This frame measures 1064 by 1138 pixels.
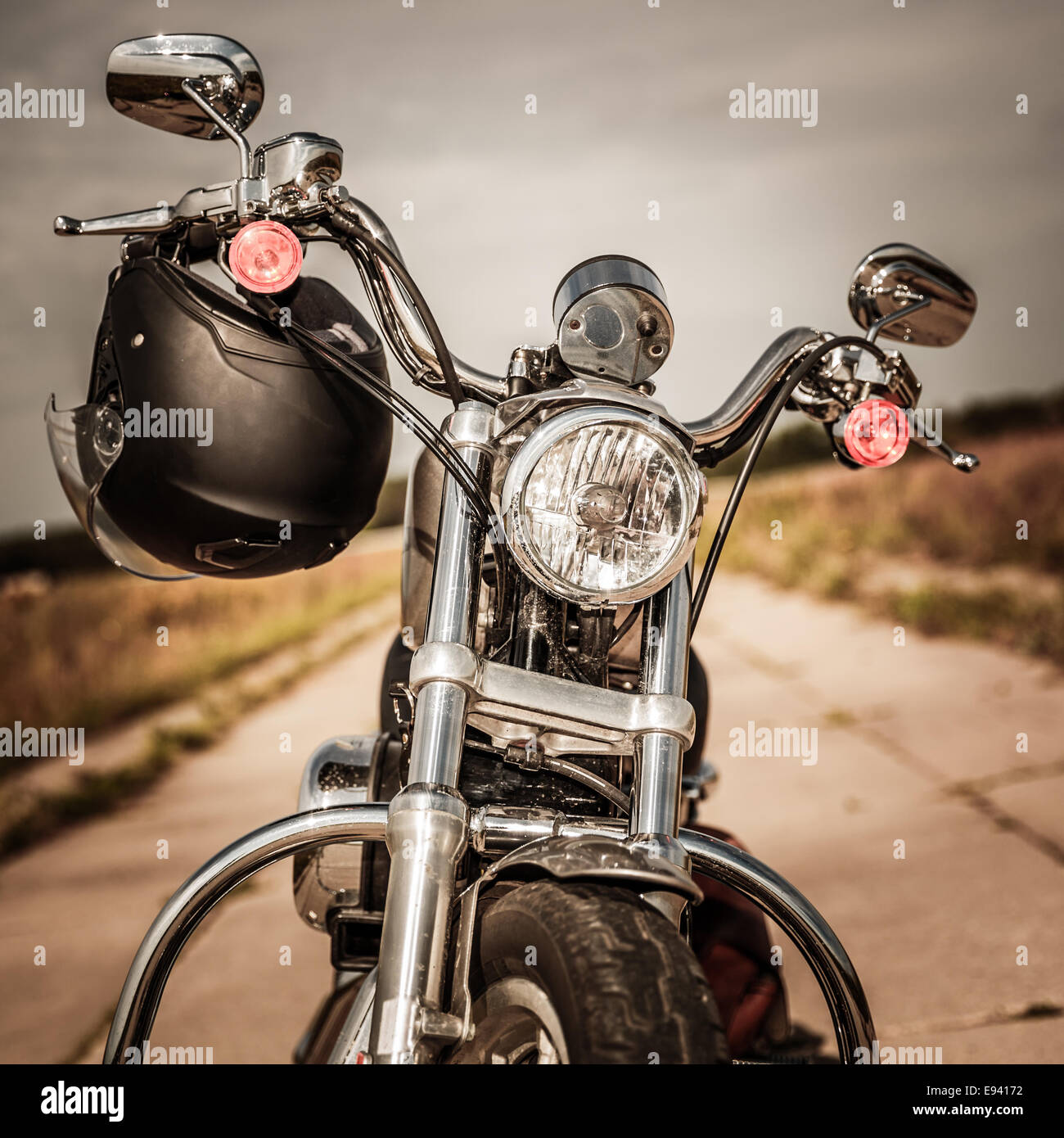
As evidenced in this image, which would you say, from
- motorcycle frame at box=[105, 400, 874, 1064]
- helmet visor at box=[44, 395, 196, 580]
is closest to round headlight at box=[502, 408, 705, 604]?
motorcycle frame at box=[105, 400, 874, 1064]

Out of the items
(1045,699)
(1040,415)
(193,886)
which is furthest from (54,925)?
(1040,415)

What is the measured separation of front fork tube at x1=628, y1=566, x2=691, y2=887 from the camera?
1.24 meters

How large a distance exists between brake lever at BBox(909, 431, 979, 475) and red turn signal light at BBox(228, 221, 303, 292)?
1.04 m

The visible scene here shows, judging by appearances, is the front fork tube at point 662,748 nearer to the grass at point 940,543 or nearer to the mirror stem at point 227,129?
the mirror stem at point 227,129

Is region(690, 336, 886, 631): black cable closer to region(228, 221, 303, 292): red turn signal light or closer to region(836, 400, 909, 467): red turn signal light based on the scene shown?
region(836, 400, 909, 467): red turn signal light

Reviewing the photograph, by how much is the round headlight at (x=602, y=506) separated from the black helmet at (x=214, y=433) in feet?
1.57

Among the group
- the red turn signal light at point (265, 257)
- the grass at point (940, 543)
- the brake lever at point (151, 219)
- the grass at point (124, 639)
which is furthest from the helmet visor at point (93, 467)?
the grass at point (940, 543)

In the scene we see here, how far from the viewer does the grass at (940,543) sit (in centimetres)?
798

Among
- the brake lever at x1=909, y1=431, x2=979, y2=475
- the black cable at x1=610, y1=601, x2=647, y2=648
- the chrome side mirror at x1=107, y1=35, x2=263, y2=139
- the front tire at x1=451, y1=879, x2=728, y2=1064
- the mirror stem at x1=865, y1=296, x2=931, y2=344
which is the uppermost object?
the chrome side mirror at x1=107, y1=35, x2=263, y2=139

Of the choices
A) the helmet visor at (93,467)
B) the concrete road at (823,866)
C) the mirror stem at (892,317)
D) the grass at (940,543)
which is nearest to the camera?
the helmet visor at (93,467)

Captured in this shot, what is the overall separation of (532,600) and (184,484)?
1.91 ft

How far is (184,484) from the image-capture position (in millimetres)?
1591
